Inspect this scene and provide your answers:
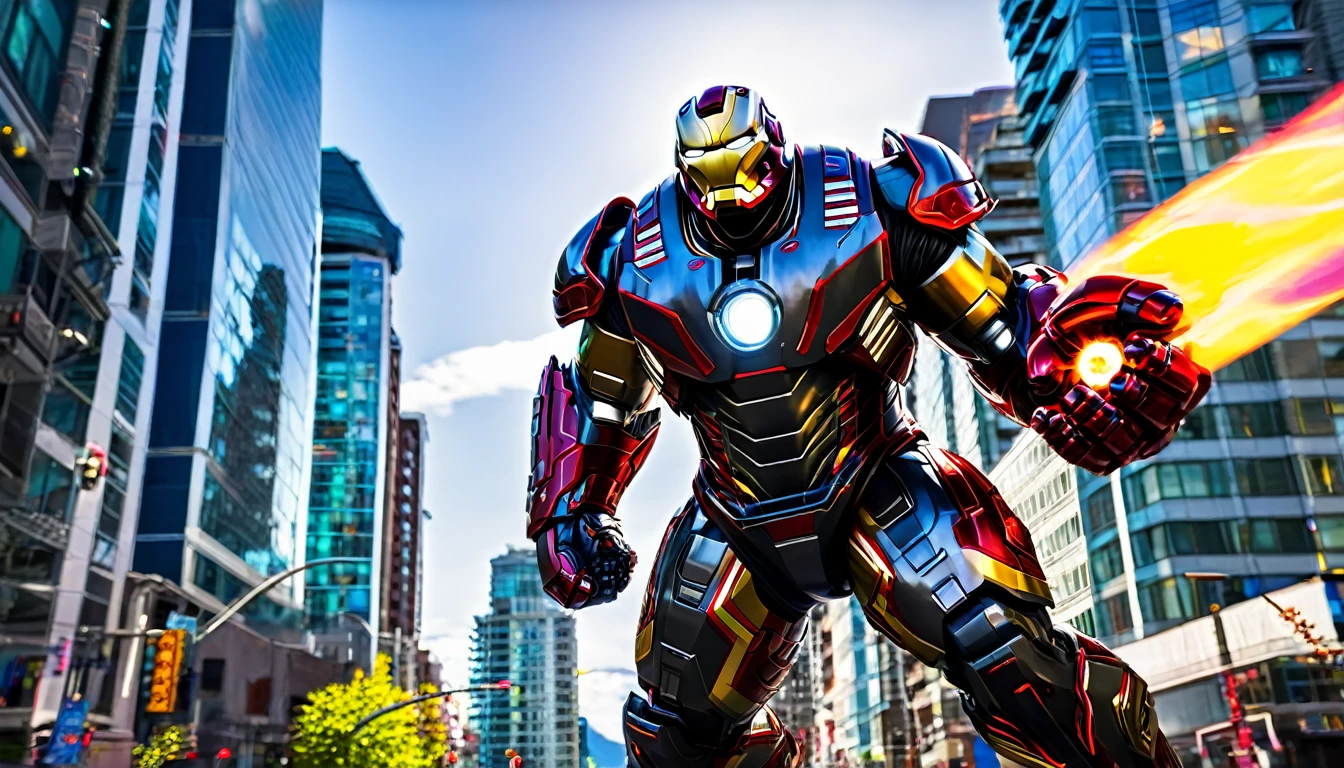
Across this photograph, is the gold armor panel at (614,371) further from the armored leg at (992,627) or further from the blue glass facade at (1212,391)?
the blue glass facade at (1212,391)

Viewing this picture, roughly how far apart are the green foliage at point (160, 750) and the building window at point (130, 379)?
27.2 feet

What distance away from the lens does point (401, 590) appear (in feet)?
331

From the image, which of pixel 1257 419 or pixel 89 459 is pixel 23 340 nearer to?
pixel 89 459

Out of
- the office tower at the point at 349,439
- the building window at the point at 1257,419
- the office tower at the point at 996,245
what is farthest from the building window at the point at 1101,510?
the office tower at the point at 349,439

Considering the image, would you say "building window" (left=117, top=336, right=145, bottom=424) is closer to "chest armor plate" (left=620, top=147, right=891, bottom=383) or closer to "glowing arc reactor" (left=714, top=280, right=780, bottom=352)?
→ "chest armor plate" (left=620, top=147, right=891, bottom=383)

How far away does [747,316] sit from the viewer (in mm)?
2803

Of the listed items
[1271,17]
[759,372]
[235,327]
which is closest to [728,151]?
[759,372]

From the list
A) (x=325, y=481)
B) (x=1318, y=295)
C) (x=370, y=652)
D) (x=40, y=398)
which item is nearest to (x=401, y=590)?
(x=325, y=481)

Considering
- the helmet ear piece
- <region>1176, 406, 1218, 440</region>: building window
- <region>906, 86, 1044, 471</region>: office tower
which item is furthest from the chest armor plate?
<region>906, 86, 1044, 471</region>: office tower

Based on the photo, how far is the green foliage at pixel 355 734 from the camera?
29.9m

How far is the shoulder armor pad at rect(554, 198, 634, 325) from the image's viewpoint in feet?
10.7

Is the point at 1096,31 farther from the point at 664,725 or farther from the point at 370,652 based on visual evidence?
the point at 370,652

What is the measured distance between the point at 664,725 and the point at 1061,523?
3546 centimetres

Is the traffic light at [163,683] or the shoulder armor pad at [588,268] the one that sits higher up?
the traffic light at [163,683]
